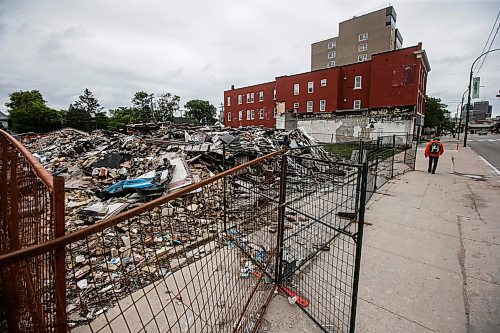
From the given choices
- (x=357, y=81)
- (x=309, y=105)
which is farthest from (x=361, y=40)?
(x=309, y=105)

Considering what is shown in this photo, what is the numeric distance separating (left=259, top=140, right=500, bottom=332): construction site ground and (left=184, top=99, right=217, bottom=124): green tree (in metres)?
64.1

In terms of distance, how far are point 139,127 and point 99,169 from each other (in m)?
13.0

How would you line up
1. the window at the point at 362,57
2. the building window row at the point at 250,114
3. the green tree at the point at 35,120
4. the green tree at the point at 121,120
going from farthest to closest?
the green tree at the point at 121,120 → the window at the point at 362,57 → the building window row at the point at 250,114 → the green tree at the point at 35,120

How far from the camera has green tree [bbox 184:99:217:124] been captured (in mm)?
67125

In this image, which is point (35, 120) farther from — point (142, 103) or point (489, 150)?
point (489, 150)

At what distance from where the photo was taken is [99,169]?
321 inches

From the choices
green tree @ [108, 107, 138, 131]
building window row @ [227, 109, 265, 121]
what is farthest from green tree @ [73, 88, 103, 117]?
building window row @ [227, 109, 265, 121]

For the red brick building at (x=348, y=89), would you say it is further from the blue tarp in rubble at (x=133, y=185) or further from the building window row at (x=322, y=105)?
the blue tarp in rubble at (x=133, y=185)

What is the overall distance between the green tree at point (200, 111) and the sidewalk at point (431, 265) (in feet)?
210

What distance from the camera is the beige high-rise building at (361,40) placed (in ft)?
127

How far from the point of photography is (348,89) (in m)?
32.2

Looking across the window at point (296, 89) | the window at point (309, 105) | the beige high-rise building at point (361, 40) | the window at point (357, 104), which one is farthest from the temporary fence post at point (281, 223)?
the beige high-rise building at point (361, 40)

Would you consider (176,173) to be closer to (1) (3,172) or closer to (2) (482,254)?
(1) (3,172)

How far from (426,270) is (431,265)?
20 centimetres
